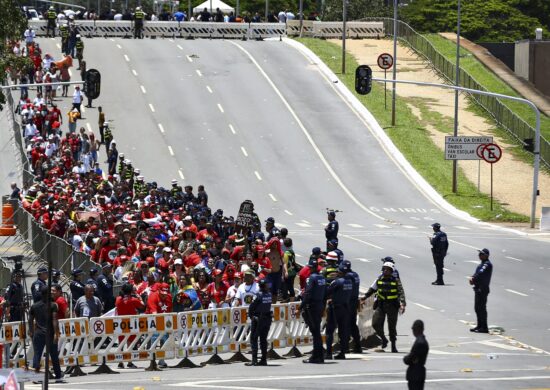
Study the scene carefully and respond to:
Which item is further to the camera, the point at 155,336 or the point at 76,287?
the point at 76,287

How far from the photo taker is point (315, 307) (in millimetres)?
24516

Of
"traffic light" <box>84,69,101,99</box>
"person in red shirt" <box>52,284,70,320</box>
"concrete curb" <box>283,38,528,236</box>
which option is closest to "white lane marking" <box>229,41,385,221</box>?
"concrete curb" <box>283,38,528,236</box>

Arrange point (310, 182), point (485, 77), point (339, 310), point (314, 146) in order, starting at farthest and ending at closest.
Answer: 1. point (485, 77)
2. point (314, 146)
3. point (310, 182)
4. point (339, 310)

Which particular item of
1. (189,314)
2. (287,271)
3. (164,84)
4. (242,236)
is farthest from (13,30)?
(164,84)

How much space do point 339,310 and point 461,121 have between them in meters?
47.2

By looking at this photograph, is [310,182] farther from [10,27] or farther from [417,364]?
[417,364]

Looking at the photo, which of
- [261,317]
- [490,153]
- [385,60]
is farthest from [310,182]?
[261,317]

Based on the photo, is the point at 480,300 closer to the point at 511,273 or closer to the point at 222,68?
the point at 511,273

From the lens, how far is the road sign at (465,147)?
194ft

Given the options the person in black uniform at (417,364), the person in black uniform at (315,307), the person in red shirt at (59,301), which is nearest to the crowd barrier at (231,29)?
the person in black uniform at (315,307)

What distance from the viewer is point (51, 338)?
21.4m

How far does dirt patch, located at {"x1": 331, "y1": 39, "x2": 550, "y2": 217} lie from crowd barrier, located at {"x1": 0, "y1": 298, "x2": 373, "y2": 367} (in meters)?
33.3

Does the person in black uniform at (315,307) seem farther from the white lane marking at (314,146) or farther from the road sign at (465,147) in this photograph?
the road sign at (465,147)

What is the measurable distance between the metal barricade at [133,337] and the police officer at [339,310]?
2736 mm
